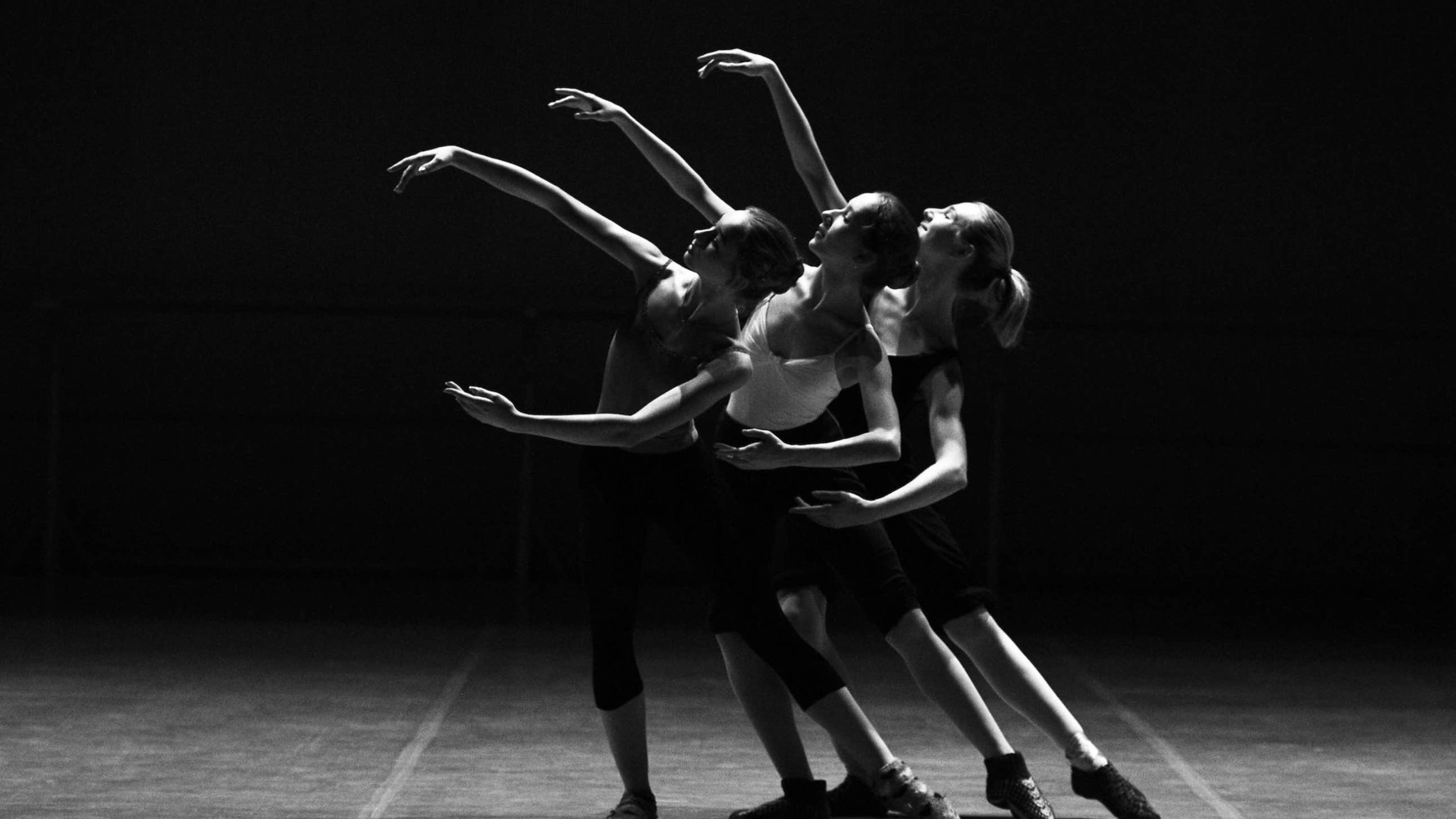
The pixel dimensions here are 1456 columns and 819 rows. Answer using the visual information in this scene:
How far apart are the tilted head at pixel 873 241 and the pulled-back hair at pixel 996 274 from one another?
23 cm

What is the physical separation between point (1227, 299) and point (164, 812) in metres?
6.12

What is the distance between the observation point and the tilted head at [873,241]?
3607 mm

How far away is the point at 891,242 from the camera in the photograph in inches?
142

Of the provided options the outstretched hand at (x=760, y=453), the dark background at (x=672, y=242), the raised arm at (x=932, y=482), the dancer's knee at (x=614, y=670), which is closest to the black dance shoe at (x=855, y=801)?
the dancer's knee at (x=614, y=670)

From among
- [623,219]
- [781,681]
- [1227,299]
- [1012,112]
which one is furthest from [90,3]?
[781,681]

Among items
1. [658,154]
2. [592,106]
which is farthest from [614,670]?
[592,106]

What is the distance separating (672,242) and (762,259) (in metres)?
5.16

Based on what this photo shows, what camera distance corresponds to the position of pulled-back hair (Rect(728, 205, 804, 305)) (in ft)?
11.5

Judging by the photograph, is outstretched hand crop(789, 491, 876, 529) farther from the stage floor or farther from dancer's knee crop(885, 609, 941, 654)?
the stage floor

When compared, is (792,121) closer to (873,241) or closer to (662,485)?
(873,241)

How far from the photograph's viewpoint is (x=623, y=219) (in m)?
8.63

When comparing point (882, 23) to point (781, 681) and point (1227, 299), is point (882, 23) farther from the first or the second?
point (781, 681)

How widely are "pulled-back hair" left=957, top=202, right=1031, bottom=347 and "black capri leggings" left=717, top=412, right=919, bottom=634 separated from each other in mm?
426

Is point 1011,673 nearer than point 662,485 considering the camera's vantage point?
No
